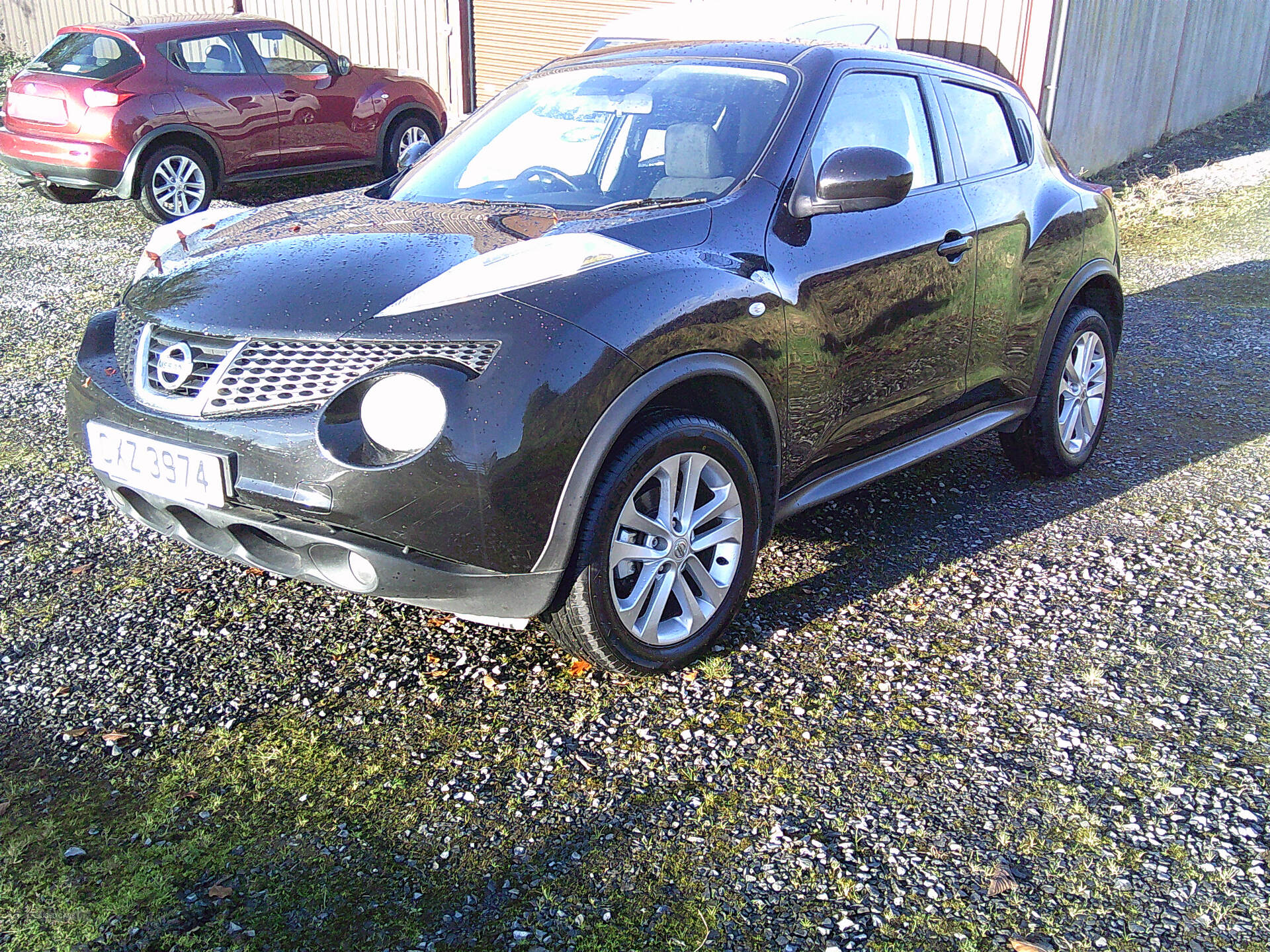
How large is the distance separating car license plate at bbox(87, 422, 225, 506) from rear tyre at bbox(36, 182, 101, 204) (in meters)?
8.16

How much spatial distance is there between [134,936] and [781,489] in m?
2.27

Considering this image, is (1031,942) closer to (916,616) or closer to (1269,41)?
(916,616)

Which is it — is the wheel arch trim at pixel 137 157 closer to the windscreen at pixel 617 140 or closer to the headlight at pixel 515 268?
the windscreen at pixel 617 140

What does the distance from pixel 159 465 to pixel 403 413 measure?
0.76 m

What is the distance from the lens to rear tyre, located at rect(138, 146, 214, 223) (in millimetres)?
10008

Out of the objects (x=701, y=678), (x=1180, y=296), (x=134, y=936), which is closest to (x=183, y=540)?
(x=134, y=936)

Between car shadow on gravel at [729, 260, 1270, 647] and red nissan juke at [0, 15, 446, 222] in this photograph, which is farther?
red nissan juke at [0, 15, 446, 222]

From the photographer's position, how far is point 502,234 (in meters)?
3.39

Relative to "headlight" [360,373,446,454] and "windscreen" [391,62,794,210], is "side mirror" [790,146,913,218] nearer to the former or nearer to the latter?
"windscreen" [391,62,794,210]

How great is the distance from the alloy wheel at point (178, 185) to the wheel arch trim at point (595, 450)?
327 inches

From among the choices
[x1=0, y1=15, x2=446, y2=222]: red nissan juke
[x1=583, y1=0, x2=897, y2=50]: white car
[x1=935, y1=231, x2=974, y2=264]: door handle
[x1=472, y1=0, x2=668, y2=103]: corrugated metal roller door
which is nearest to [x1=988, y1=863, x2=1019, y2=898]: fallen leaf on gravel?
[x1=935, y1=231, x2=974, y2=264]: door handle

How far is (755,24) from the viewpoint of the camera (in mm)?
9945

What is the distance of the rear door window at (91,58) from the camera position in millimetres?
9875

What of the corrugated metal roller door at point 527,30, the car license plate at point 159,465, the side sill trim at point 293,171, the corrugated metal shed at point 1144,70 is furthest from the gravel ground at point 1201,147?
the car license plate at point 159,465
